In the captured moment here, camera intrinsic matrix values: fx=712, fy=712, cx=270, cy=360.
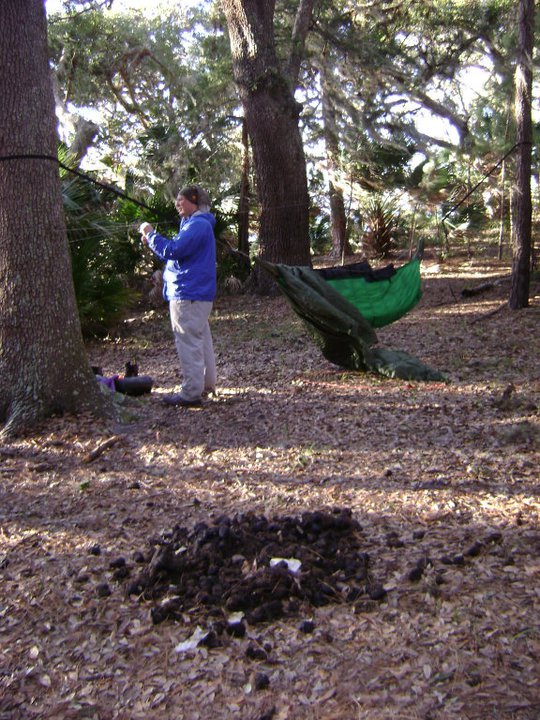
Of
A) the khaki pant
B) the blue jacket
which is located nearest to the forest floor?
the khaki pant

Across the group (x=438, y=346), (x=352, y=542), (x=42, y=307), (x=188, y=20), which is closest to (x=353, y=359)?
(x=438, y=346)

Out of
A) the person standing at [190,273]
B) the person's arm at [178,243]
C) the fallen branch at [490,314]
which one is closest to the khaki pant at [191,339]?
the person standing at [190,273]

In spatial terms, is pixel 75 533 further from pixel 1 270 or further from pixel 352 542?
pixel 1 270

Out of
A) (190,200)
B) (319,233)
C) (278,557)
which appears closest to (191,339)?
(190,200)

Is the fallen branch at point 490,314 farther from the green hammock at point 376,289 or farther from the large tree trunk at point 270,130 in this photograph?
the large tree trunk at point 270,130

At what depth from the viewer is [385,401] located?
19.4ft

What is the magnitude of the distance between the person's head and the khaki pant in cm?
73

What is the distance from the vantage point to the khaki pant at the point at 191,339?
5664 mm

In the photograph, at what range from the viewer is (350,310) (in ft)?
22.7

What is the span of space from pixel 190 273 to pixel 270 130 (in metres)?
6.44

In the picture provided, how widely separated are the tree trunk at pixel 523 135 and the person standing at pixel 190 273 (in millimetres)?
5282

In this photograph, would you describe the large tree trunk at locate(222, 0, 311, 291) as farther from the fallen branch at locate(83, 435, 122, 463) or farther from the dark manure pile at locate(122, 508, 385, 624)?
the dark manure pile at locate(122, 508, 385, 624)

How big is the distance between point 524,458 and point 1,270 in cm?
372

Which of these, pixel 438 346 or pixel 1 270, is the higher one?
pixel 1 270
